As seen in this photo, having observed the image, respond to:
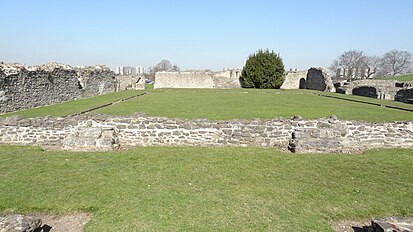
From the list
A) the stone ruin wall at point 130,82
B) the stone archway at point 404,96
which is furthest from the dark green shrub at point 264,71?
the stone archway at point 404,96

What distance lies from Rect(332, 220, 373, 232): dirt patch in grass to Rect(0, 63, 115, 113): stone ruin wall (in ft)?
51.6

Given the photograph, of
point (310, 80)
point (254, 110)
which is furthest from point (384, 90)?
point (254, 110)

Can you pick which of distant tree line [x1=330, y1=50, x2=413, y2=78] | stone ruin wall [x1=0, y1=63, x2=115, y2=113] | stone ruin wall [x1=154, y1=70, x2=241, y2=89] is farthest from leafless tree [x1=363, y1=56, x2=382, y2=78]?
stone ruin wall [x1=0, y1=63, x2=115, y2=113]

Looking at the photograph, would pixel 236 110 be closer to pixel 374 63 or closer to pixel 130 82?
pixel 130 82

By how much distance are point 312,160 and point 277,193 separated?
2.93m

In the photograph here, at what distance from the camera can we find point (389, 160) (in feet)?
27.6

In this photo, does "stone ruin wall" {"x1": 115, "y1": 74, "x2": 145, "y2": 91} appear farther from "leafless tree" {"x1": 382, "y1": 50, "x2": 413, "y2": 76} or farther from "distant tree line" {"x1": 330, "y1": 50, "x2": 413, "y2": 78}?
"leafless tree" {"x1": 382, "y1": 50, "x2": 413, "y2": 76}

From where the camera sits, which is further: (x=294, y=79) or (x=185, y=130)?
(x=294, y=79)

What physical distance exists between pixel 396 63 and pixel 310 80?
46608 millimetres

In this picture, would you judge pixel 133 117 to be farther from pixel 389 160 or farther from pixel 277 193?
pixel 389 160

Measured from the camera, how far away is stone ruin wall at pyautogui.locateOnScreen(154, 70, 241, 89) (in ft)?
132

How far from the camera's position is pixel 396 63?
232ft

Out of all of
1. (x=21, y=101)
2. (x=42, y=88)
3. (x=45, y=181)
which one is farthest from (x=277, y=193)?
(x=42, y=88)

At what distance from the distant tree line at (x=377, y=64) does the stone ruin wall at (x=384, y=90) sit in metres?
38.2
